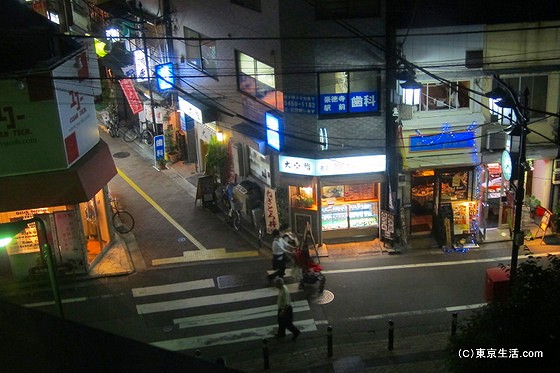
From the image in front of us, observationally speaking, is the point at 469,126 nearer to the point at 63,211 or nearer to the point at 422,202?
the point at 422,202

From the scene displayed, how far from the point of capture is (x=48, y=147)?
1938cm

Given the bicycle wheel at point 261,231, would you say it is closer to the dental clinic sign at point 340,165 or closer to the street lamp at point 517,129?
the dental clinic sign at point 340,165

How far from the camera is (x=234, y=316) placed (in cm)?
1861

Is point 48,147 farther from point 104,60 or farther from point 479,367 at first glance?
point 104,60

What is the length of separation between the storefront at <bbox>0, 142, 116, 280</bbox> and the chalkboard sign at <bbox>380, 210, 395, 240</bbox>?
9.67m

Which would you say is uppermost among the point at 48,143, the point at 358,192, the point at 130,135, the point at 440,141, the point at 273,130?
the point at 48,143

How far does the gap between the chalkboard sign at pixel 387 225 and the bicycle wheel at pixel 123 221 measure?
31.7 ft

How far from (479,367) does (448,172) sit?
13.8 metres

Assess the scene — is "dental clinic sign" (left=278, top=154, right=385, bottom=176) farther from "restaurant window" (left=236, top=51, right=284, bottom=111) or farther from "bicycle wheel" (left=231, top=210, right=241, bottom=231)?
"bicycle wheel" (left=231, top=210, right=241, bottom=231)

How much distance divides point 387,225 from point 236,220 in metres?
5.93

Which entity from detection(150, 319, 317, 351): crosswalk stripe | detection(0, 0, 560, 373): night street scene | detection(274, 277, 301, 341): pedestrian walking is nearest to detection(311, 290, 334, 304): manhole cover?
detection(0, 0, 560, 373): night street scene

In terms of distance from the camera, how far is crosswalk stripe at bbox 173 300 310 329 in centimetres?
1833

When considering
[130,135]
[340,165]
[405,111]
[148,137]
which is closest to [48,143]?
[340,165]

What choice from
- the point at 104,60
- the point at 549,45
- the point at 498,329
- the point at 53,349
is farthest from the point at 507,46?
the point at 104,60
